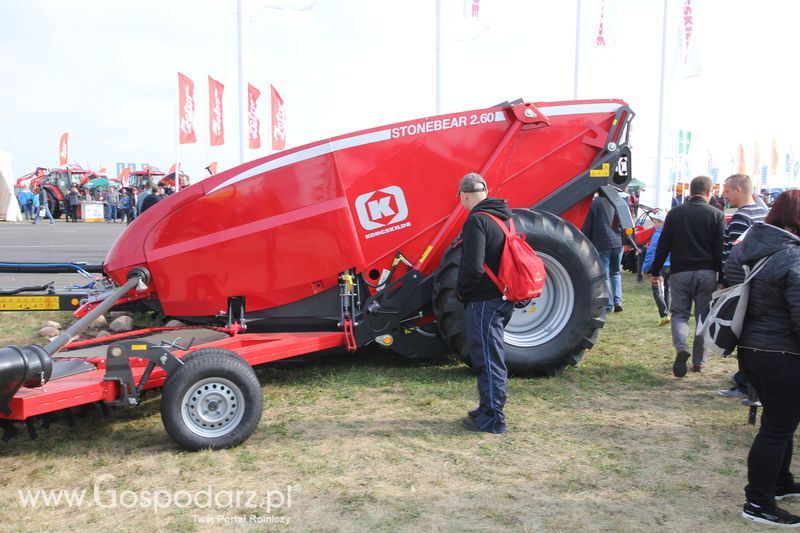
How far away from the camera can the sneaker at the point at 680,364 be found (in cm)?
564

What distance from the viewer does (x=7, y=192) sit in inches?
1091

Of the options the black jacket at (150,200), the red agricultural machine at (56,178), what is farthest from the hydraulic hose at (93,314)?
the red agricultural machine at (56,178)

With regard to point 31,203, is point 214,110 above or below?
above

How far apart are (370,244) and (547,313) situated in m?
1.70

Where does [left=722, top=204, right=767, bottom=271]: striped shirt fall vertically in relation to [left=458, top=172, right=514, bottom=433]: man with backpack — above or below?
above

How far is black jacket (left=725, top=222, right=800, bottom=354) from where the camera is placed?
10.2ft

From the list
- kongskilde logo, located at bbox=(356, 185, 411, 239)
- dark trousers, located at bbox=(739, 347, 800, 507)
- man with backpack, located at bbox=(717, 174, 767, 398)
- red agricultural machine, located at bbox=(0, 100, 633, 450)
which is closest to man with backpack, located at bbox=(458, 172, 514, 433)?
red agricultural machine, located at bbox=(0, 100, 633, 450)

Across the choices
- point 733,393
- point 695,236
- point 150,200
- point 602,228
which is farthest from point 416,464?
point 150,200

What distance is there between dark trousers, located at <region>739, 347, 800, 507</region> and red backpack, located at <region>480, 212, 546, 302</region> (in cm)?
135

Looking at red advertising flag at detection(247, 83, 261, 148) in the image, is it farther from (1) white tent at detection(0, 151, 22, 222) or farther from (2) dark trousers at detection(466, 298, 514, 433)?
(2) dark trousers at detection(466, 298, 514, 433)

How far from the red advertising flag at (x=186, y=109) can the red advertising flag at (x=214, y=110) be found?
867 mm

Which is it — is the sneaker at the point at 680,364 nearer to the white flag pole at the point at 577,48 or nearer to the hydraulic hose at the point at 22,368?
the hydraulic hose at the point at 22,368

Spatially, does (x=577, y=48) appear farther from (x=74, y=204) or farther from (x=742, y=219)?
(x=74, y=204)

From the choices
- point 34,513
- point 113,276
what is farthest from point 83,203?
point 34,513
